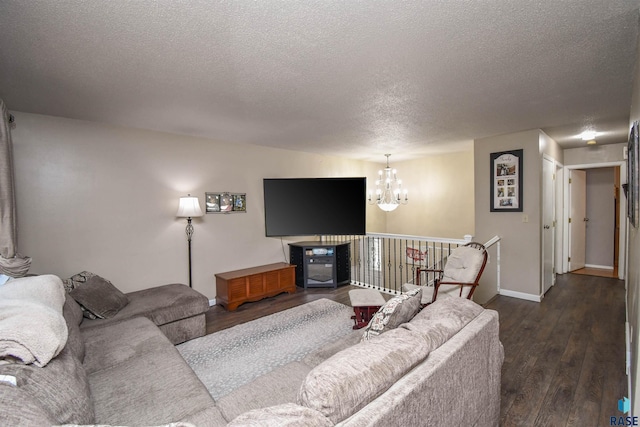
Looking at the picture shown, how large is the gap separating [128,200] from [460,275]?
13.3ft

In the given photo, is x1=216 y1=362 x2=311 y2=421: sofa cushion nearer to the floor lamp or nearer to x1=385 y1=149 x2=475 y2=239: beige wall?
the floor lamp

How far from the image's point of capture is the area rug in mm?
2377

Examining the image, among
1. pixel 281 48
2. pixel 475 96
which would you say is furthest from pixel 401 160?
pixel 281 48

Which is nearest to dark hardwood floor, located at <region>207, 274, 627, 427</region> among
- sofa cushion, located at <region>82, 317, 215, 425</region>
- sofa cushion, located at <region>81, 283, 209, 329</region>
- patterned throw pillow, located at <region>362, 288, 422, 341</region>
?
sofa cushion, located at <region>81, 283, 209, 329</region>

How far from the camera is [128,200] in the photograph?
3594 millimetres

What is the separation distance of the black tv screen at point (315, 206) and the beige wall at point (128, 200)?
282 millimetres

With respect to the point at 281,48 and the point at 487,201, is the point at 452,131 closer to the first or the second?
the point at 487,201

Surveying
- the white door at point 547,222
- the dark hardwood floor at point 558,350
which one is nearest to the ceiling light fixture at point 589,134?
the white door at point 547,222

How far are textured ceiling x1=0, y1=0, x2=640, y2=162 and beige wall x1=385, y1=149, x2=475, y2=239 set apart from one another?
98.6 inches

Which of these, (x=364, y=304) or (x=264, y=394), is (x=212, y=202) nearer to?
(x=364, y=304)

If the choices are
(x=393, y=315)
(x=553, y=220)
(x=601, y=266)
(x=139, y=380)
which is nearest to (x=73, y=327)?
(x=139, y=380)

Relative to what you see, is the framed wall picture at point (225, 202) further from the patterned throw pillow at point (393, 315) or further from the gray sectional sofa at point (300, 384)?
the patterned throw pillow at point (393, 315)

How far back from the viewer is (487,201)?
452 centimetres

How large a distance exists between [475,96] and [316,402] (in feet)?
9.24
